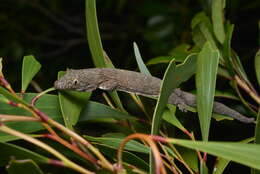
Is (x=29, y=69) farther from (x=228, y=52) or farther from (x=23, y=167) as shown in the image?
(x=228, y=52)

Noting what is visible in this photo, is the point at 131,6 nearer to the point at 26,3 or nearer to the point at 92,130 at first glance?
the point at 26,3

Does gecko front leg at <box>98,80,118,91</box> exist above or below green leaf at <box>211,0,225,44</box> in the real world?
below

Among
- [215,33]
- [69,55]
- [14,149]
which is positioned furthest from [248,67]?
[69,55]

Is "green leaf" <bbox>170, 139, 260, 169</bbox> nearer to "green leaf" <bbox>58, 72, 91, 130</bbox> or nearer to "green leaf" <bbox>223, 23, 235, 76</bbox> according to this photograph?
"green leaf" <bbox>58, 72, 91, 130</bbox>

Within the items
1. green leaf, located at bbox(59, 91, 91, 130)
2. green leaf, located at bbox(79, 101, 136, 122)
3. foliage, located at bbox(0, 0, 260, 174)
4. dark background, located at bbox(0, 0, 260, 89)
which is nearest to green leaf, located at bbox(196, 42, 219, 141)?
foliage, located at bbox(0, 0, 260, 174)

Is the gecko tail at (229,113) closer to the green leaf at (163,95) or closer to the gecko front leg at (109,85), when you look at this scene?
the gecko front leg at (109,85)
